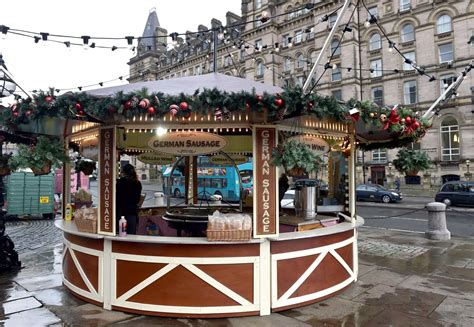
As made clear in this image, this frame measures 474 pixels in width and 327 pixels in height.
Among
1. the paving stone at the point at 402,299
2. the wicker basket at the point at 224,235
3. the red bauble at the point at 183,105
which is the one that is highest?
the red bauble at the point at 183,105

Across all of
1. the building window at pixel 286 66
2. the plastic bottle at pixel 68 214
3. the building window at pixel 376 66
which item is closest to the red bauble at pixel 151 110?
the plastic bottle at pixel 68 214

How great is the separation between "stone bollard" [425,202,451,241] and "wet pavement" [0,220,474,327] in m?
1.79

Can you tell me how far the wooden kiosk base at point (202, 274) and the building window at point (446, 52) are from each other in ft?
125

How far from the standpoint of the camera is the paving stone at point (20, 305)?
5504 millimetres

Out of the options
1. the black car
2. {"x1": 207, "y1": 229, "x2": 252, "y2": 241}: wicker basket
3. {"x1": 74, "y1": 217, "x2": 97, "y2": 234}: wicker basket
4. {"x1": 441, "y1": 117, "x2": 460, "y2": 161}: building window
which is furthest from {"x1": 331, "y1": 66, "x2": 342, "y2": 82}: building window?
{"x1": 74, "y1": 217, "x2": 97, "y2": 234}: wicker basket

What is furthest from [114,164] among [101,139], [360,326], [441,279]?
[441,279]

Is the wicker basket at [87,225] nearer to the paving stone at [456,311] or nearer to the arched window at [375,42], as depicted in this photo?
the paving stone at [456,311]

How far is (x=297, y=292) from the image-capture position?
5582mm

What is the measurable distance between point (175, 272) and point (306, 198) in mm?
3089

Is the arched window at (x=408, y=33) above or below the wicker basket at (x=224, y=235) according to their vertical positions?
above

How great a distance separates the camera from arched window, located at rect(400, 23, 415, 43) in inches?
1498

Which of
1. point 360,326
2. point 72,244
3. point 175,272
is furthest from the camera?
point 72,244

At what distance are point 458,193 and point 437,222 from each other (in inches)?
511

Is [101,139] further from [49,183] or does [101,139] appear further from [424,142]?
[424,142]
